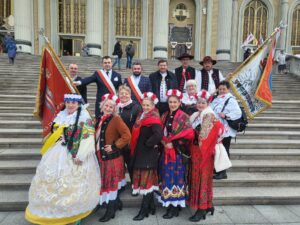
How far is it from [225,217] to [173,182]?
1.04 meters

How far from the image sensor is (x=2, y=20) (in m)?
21.1

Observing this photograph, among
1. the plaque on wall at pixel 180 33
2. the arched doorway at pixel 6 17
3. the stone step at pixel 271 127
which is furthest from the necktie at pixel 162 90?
the arched doorway at pixel 6 17

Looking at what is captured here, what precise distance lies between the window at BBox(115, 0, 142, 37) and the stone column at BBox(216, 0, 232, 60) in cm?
625

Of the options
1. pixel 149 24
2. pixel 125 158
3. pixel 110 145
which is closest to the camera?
pixel 110 145

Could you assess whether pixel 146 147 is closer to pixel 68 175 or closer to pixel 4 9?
pixel 68 175

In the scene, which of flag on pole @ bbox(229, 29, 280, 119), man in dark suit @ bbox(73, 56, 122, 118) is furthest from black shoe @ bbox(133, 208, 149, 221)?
flag on pole @ bbox(229, 29, 280, 119)

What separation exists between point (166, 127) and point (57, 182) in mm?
1544

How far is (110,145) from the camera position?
352 cm

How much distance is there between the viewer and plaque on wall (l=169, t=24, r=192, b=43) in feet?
74.2

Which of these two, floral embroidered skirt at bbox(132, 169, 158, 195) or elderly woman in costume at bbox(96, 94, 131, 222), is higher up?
elderly woman in costume at bbox(96, 94, 131, 222)

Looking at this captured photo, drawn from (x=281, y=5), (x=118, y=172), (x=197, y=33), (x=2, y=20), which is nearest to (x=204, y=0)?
(x=197, y=33)

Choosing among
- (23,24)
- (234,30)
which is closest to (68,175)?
(23,24)

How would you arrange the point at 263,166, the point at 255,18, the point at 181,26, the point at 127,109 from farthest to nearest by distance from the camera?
the point at 255,18 → the point at 181,26 → the point at 263,166 → the point at 127,109

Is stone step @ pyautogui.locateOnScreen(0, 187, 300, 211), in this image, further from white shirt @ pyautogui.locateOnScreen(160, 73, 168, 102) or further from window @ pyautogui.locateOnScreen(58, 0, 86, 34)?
window @ pyautogui.locateOnScreen(58, 0, 86, 34)
